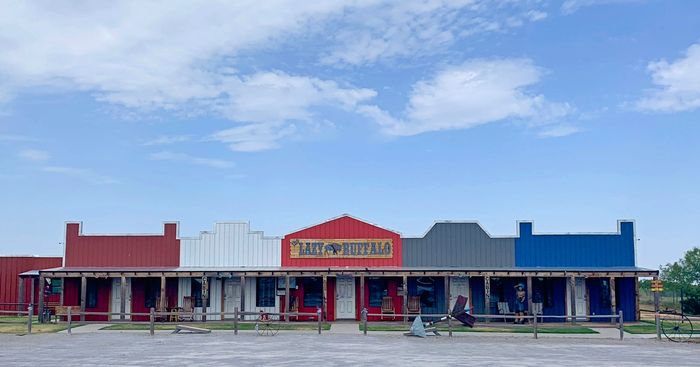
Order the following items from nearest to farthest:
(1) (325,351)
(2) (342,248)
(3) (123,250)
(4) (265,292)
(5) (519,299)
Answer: (1) (325,351) → (5) (519,299) → (4) (265,292) → (2) (342,248) → (3) (123,250)

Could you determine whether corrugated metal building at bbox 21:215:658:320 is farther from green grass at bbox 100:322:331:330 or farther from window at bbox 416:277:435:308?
green grass at bbox 100:322:331:330

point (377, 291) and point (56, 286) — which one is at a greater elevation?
point (56, 286)

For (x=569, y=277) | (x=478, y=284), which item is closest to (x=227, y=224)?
(x=478, y=284)

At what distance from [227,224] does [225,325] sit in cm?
588

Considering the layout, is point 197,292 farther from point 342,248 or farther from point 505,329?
point 505,329

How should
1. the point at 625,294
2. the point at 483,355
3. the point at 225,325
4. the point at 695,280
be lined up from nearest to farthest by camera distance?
1. the point at 483,355
2. the point at 225,325
3. the point at 625,294
4. the point at 695,280

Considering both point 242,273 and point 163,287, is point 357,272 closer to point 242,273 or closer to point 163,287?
point 242,273

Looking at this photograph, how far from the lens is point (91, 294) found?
114 ft

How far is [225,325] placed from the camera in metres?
30.6

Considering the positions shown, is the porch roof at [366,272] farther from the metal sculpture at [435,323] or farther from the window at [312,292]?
the metal sculpture at [435,323]

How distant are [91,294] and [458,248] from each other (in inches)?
659

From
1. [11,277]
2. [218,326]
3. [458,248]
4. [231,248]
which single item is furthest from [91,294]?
[458,248]

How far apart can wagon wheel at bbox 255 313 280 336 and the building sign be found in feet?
10.3

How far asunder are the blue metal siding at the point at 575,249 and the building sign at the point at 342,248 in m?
5.95
